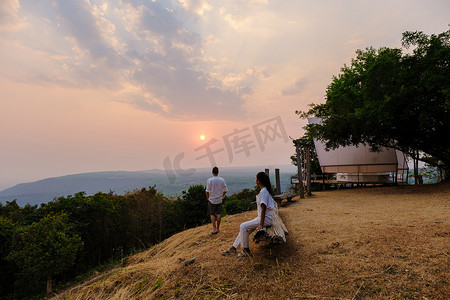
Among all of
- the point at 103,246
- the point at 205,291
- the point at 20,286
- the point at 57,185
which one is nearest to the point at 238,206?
the point at 103,246

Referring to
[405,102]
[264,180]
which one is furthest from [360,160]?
[264,180]

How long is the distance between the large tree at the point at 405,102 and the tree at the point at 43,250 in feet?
52.6

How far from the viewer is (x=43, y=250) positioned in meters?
10.8

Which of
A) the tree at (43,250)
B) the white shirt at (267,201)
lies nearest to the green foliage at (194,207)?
the tree at (43,250)

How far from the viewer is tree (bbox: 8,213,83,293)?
10.6 meters

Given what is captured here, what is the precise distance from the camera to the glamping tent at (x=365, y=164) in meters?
17.4

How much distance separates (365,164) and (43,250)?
22464mm

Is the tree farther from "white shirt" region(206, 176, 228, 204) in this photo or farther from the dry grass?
"white shirt" region(206, 176, 228, 204)

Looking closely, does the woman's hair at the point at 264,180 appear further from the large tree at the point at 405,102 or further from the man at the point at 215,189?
the large tree at the point at 405,102

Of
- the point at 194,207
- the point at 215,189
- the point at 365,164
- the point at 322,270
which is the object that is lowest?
the point at 194,207

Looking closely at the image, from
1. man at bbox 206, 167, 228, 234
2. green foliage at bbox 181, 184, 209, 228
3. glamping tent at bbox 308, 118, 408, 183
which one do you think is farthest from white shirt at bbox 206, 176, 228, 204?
glamping tent at bbox 308, 118, 408, 183

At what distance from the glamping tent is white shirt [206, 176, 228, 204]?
1513cm

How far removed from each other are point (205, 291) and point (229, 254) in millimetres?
1185

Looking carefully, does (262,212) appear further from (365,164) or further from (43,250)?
(365,164)
